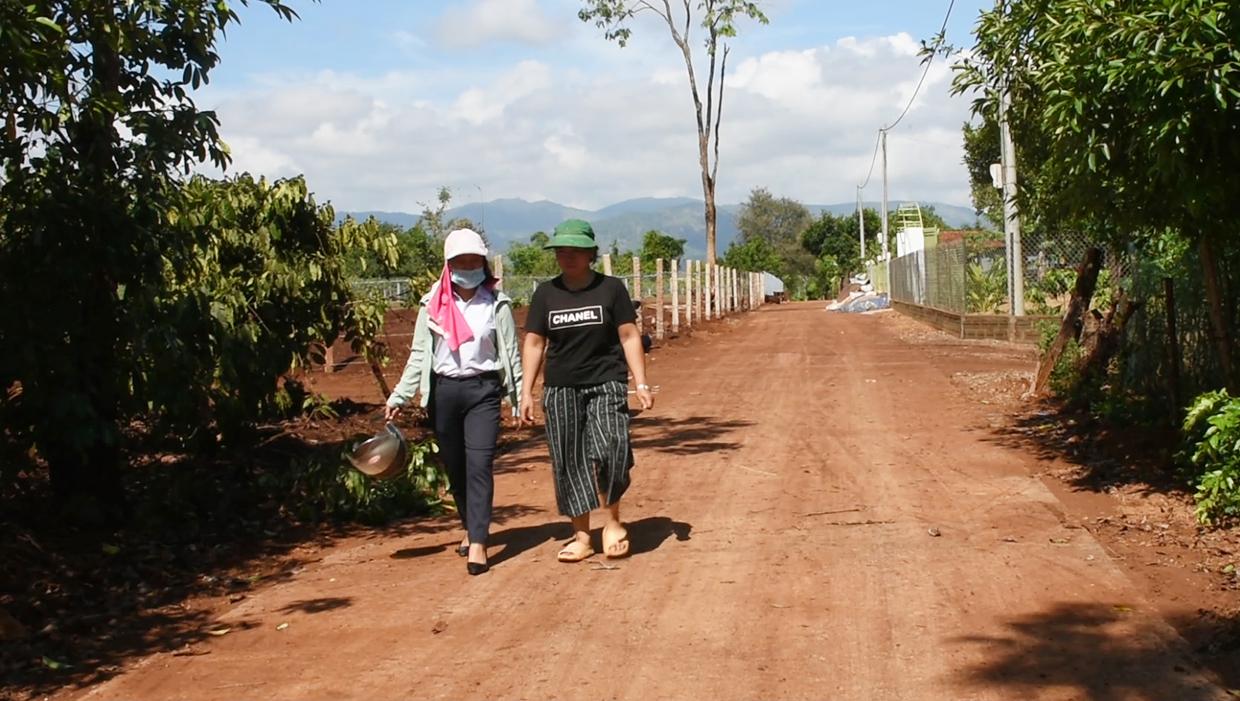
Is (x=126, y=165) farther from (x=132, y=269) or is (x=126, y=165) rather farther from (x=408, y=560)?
(x=408, y=560)

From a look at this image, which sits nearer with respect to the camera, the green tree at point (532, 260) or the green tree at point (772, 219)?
the green tree at point (532, 260)

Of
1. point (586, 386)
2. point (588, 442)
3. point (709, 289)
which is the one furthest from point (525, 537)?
point (709, 289)

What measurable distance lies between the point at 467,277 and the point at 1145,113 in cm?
385

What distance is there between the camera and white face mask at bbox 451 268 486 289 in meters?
7.29

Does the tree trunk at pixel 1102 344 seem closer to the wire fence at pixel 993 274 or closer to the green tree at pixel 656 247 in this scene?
the wire fence at pixel 993 274

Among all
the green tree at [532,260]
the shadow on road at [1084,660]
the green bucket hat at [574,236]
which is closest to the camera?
the shadow on road at [1084,660]

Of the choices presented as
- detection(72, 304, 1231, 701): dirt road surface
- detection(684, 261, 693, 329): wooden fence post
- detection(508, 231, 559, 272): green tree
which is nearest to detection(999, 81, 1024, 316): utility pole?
detection(684, 261, 693, 329): wooden fence post

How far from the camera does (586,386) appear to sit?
7.40m

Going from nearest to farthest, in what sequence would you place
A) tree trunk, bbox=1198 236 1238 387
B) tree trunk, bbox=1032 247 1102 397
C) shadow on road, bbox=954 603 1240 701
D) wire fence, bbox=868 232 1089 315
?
shadow on road, bbox=954 603 1240 701 < tree trunk, bbox=1198 236 1238 387 < tree trunk, bbox=1032 247 1102 397 < wire fence, bbox=868 232 1089 315

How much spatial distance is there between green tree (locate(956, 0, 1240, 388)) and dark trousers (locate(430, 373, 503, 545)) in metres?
3.61

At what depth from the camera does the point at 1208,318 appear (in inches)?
388

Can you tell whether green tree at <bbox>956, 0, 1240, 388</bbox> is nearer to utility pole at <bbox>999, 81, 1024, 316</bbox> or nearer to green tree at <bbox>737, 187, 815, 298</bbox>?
utility pole at <bbox>999, 81, 1024, 316</bbox>

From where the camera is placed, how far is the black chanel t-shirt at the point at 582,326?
735cm

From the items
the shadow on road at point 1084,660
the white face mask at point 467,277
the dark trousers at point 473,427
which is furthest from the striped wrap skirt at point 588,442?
the shadow on road at point 1084,660
